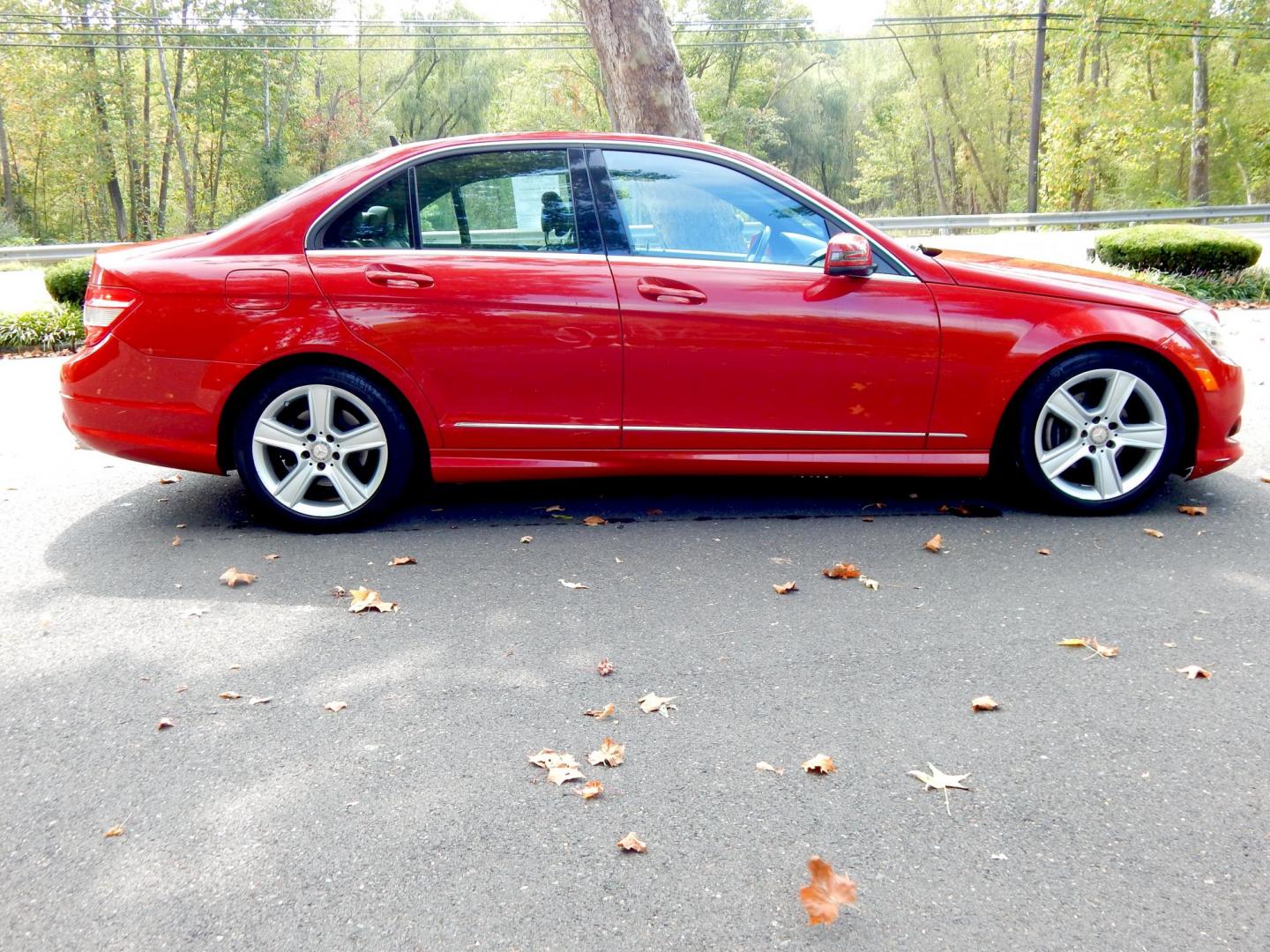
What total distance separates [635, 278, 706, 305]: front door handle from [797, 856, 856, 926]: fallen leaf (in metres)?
2.82

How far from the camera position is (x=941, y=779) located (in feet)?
9.55

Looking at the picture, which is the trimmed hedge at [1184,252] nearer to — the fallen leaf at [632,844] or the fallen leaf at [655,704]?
the fallen leaf at [655,704]

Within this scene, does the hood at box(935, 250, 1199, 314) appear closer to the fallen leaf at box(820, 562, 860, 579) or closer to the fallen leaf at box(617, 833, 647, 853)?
the fallen leaf at box(820, 562, 860, 579)

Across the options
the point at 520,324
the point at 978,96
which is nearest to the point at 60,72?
the point at 978,96

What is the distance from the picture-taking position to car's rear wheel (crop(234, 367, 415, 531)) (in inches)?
193

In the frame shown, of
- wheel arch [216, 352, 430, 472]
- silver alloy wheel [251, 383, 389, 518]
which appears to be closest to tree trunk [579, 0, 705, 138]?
wheel arch [216, 352, 430, 472]

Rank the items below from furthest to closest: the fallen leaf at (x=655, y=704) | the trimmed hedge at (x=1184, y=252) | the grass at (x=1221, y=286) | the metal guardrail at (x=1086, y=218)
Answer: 1. the metal guardrail at (x=1086, y=218)
2. the trimmed hedge at (x=1184, y=252)
3. the grass at (x=1221, y=286)
4. the fallen leaf at (x=655, y=704)

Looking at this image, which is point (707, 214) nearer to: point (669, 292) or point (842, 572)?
point (669, 292)

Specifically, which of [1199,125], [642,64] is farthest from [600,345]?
[1199,125]

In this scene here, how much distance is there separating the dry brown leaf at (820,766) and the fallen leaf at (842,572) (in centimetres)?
151

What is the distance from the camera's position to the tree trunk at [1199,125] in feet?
104

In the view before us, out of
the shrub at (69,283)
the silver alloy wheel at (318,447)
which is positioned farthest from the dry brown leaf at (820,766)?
the shrub at (69,283)

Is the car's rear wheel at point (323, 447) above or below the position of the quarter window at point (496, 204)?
below

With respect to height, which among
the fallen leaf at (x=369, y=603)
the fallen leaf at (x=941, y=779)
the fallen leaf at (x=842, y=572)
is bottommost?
the fallen leaf at (x=941, y=779)
